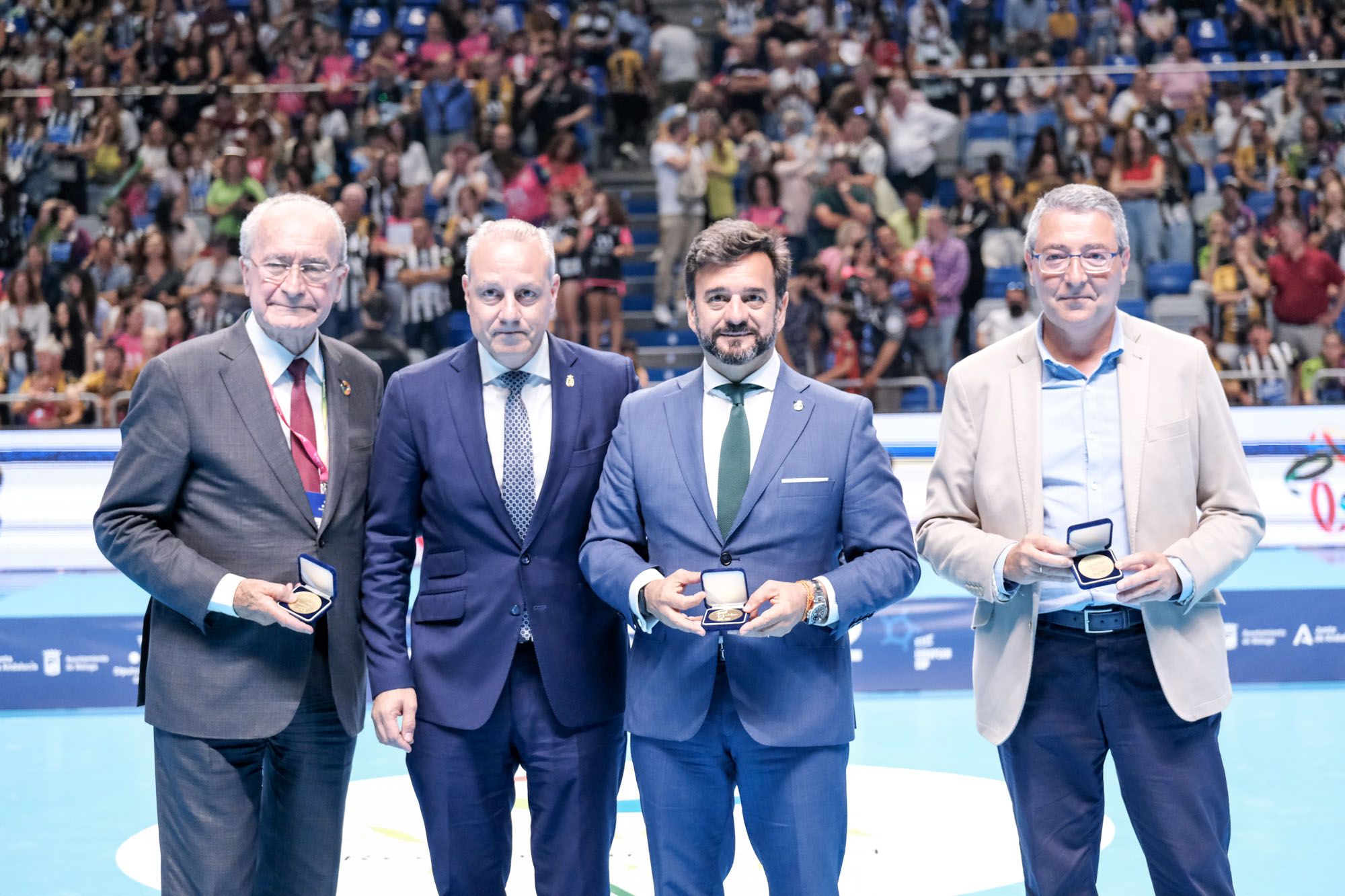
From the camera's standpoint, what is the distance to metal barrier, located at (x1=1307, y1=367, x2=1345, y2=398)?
9.82 m

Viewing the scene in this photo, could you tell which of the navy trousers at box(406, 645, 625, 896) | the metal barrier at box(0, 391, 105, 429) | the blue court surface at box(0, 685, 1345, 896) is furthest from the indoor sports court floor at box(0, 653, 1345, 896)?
the metal barrier at box(0, 391, 105, 429)

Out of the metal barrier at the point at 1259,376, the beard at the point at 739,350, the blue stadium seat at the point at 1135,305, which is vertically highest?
the beard at the point at 739,350

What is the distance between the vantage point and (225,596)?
2938 mm

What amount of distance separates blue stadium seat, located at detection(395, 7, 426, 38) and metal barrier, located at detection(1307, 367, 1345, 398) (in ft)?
27.7

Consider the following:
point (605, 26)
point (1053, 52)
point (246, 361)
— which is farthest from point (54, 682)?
point (1053, 52)

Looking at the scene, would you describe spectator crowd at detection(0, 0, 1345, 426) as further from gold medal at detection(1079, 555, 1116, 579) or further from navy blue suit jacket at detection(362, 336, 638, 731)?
gold medal at detection(1079, 555, 1116, 579)

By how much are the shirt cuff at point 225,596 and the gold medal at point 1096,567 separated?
64.7 inches

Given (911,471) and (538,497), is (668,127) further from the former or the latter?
(538,497)

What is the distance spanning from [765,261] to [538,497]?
2.25 ft

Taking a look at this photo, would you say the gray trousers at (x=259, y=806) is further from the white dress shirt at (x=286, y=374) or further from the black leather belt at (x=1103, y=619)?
the black leather belt at (x=1103, y=619)

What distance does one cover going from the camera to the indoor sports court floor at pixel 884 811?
443 cm

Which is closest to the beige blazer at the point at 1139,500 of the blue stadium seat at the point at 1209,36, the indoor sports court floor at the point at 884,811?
the indoor sports court floor at the point at 884,811

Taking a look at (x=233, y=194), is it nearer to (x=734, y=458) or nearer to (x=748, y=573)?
(x=734, y=458)

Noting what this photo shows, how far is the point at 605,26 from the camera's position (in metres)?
13.0
